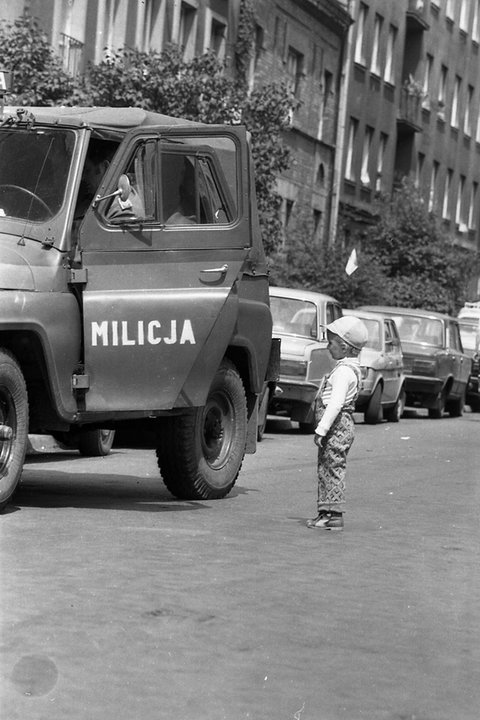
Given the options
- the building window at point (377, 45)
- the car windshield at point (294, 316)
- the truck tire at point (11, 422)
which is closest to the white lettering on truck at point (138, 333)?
the truck tire at point (11, 422)

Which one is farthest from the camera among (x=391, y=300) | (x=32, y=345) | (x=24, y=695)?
(x=391, y=300)

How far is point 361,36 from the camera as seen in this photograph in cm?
5194

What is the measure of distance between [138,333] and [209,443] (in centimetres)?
150

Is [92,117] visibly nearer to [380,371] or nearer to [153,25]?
[380,371]

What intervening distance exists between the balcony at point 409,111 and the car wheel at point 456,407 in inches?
939

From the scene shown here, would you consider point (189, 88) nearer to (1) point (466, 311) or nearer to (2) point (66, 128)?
(2) point (66, 128)

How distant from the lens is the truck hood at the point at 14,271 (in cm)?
1033

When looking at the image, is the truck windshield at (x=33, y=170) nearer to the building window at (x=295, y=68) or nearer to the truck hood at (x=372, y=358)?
the truck hood at (x=372, y=358)

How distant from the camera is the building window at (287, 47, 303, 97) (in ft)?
145

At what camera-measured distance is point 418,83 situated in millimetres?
57750

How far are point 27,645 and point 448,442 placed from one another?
1732 centimetres

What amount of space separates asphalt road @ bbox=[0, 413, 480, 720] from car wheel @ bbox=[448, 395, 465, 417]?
799 inches

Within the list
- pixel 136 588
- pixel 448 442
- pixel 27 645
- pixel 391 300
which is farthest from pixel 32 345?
pixel 391 300

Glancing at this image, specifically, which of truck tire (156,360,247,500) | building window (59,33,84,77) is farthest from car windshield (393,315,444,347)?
truck tire (156,360,247,500)
